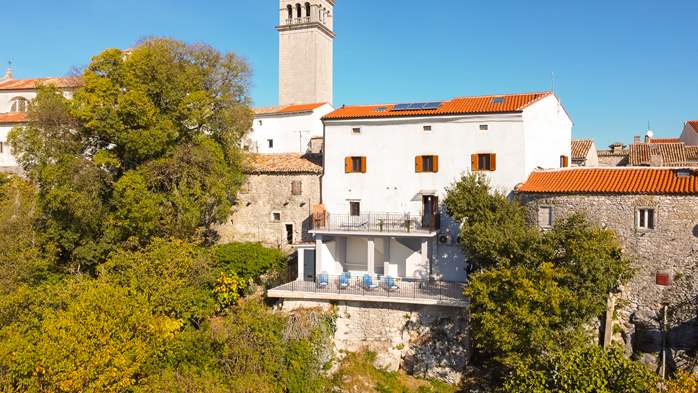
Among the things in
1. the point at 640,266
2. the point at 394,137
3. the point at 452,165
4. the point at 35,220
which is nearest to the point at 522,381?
the point at 640,266

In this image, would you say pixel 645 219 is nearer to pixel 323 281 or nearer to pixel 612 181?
pixel 612 181

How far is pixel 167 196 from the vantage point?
89.4ft

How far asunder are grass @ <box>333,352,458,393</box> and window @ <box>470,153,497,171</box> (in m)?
10.2

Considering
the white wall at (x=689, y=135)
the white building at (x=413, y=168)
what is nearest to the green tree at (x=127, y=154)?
the white building at (x=413, y=168)

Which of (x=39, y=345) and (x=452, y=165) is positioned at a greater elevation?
(x=452, y=165)

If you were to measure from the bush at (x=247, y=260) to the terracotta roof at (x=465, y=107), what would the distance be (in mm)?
7863

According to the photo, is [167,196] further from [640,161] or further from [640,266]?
[640,161]

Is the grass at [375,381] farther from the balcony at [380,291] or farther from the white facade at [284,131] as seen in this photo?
the white facade at [284,131]

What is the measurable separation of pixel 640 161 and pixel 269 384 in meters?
29.3

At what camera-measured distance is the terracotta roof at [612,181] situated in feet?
72.2

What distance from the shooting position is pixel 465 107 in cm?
2722

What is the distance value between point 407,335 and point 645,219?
1088cm

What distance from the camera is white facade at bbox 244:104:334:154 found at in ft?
116

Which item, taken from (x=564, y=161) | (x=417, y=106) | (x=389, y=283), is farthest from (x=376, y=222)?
(x=564, y=161)
